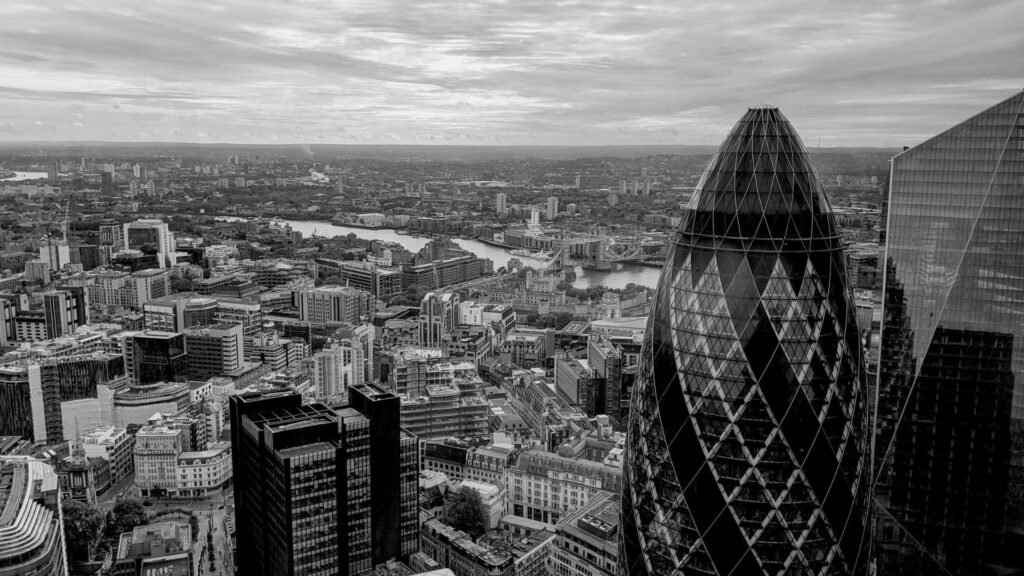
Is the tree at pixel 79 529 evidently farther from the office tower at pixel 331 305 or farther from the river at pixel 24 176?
the river at pixel 24 176

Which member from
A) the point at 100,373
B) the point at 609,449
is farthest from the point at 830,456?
the point at 100,373

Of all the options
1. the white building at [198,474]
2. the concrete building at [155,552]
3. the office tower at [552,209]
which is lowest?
the white building at [198,474]

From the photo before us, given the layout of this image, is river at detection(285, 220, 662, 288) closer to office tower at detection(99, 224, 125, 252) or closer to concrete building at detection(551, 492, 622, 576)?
office tower at detection(99, 224, 125, 252)

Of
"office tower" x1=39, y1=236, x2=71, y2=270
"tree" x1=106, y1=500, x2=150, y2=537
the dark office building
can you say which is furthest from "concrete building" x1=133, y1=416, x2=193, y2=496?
"office tower" x1=39, y1=236, x2=71, y2=270

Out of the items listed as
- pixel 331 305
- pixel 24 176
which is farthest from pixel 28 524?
pixel 24 176

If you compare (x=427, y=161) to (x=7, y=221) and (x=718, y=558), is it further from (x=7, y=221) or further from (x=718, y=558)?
(x=718, y=558)

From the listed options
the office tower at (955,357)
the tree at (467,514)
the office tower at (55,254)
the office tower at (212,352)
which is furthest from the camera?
the office tower at (55,254)

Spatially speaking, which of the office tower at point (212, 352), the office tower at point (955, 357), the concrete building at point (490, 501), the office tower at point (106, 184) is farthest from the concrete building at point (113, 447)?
the office tower at point (106, 184)
